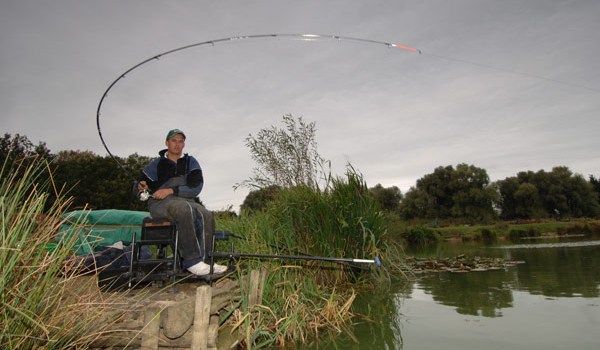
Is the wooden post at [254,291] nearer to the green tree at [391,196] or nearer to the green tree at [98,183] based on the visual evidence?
the green tree at [98,183]

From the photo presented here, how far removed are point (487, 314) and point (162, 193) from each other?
389cm

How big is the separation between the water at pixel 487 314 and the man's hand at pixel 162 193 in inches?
89.1

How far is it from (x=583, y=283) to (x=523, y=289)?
1154mm

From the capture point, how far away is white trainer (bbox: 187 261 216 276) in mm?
3537

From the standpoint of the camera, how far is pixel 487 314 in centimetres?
430

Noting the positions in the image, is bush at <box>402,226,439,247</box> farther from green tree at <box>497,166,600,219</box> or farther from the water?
green tree at <box>497,166,600,219</box>

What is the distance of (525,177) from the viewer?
42781 mm

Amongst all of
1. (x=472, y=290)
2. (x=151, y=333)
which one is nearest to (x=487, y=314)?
(x=472, y=290)

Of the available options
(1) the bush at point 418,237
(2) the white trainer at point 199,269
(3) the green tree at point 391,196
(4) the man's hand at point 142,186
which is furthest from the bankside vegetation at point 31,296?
(3) the green tree at point 391,196

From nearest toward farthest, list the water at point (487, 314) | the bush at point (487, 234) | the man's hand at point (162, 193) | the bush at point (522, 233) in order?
the water at point (487, 314)
the man's hand at point (162, 193)
the bush at point (522, 233)
the bush at point (487, 234)

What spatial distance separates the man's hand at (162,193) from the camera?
3.79m

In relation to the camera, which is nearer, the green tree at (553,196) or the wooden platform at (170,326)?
the wooden platform at (170,326)

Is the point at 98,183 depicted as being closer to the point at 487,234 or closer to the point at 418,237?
the point at 418,237

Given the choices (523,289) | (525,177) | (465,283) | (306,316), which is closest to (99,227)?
(306,316)
